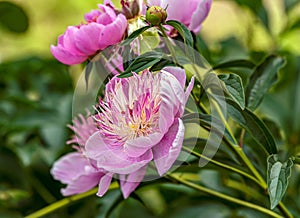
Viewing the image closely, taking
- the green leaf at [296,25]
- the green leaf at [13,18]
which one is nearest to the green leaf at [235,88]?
the green leaf at [296,25]

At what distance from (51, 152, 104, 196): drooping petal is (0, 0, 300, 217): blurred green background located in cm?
7

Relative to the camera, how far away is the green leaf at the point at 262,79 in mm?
584

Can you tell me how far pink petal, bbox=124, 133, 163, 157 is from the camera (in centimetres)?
45

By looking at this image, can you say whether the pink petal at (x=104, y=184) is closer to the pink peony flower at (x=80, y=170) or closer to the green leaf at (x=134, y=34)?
the pink peony flower at (x=80, y=170)

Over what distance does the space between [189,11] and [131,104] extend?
10cm

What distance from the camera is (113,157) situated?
476mm

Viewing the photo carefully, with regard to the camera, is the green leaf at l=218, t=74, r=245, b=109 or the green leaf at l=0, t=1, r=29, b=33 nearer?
the green leaf at l=218, t=74, r=245, b=109

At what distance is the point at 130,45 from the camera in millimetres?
509

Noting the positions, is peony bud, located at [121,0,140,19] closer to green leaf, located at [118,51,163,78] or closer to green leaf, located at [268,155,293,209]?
green leaf, located at [118,51,163,78]

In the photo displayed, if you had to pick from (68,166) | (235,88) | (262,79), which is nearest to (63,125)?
(68,166)

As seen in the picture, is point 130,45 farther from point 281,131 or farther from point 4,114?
point 4,114

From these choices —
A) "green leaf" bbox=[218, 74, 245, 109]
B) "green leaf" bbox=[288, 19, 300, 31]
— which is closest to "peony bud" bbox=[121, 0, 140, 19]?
"green leaf" bbox=[218, 74, 245, 109]

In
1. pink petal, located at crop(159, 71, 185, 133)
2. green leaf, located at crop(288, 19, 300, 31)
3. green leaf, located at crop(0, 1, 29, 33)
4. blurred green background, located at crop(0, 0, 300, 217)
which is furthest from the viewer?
green leaf, located at crop(0, 1, 29, 33)

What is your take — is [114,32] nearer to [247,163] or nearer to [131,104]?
[131,104]
